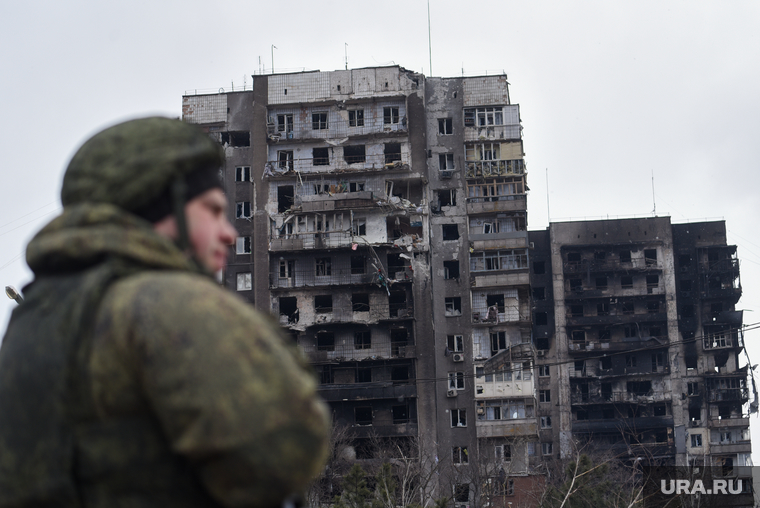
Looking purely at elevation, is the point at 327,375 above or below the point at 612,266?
below

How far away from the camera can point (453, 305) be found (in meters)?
63.0

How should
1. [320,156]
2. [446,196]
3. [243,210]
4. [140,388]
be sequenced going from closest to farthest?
[140,388] → [243,210] → [320,156] → [446,196]

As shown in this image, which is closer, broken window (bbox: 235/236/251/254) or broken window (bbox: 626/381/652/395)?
broken window (bbox: 235/236/251/254)

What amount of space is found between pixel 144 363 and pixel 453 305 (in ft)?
200

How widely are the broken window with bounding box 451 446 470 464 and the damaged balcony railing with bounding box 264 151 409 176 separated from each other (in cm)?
1916

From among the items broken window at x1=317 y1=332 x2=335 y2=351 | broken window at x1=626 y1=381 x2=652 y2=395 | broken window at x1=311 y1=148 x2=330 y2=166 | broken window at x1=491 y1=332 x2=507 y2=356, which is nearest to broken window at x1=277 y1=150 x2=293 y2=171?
broken window at x1=311 y1=148 x2=330 y2=166

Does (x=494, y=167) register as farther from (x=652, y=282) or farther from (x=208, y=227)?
(x=208, y=227)

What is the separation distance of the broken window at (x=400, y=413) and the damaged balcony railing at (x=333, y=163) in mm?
→ 16265

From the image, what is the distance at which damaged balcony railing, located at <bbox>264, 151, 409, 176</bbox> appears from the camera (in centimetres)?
6294

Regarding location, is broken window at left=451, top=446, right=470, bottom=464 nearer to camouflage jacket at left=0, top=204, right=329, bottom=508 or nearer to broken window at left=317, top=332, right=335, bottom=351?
broken window at left=317, top=332, right=335, bottom=351

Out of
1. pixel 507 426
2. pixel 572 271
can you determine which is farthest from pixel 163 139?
pixel 572 271

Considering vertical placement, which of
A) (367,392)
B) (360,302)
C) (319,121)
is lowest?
(367,392)

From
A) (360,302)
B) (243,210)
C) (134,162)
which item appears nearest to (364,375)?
(360,302)

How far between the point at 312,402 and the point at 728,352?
8840 centimetres
